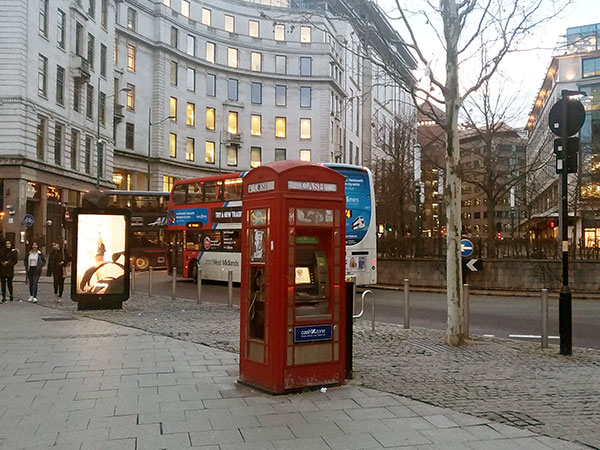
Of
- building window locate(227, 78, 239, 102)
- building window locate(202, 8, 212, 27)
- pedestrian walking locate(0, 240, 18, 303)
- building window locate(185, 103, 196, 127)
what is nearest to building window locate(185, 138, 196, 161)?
building window locate(185, 103, 196, 127)

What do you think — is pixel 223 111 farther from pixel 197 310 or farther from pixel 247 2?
pixel 197 310

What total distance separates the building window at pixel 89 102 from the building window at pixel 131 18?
12115mm

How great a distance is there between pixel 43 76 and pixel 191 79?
2474cm

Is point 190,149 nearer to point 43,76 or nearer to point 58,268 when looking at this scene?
point 43,76

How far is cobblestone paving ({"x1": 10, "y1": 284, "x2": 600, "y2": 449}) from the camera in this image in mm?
5812

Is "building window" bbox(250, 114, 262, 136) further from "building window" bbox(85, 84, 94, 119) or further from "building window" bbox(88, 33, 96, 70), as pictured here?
"building window" bbox(88, 33, 96, 70)

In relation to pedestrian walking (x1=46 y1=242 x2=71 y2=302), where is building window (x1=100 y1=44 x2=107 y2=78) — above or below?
above

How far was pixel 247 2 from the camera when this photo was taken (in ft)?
214

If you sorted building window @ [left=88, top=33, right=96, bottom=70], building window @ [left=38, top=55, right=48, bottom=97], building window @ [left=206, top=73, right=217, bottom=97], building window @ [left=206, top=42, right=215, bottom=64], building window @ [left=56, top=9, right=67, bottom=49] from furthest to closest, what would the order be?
building window @ [left=206, top=73, right=217, bottom=97] → building window @ [left=206, top=42, right=215, bottom=64] → building window @ [left=88, top=33, right=96, bottom=70] → building window @ [left=56, top=9, right=67, bottom=49] → building window @ [left=38, top=55, right=48, bottom=97]

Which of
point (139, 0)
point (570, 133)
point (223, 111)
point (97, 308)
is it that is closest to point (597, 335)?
point (570, 133)

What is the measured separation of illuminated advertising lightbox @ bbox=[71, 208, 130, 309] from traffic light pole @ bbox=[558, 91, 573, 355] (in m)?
9.73

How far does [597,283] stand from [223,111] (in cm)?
5117

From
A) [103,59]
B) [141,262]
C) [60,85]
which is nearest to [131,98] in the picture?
[103,59]

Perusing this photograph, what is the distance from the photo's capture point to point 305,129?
227 feet
